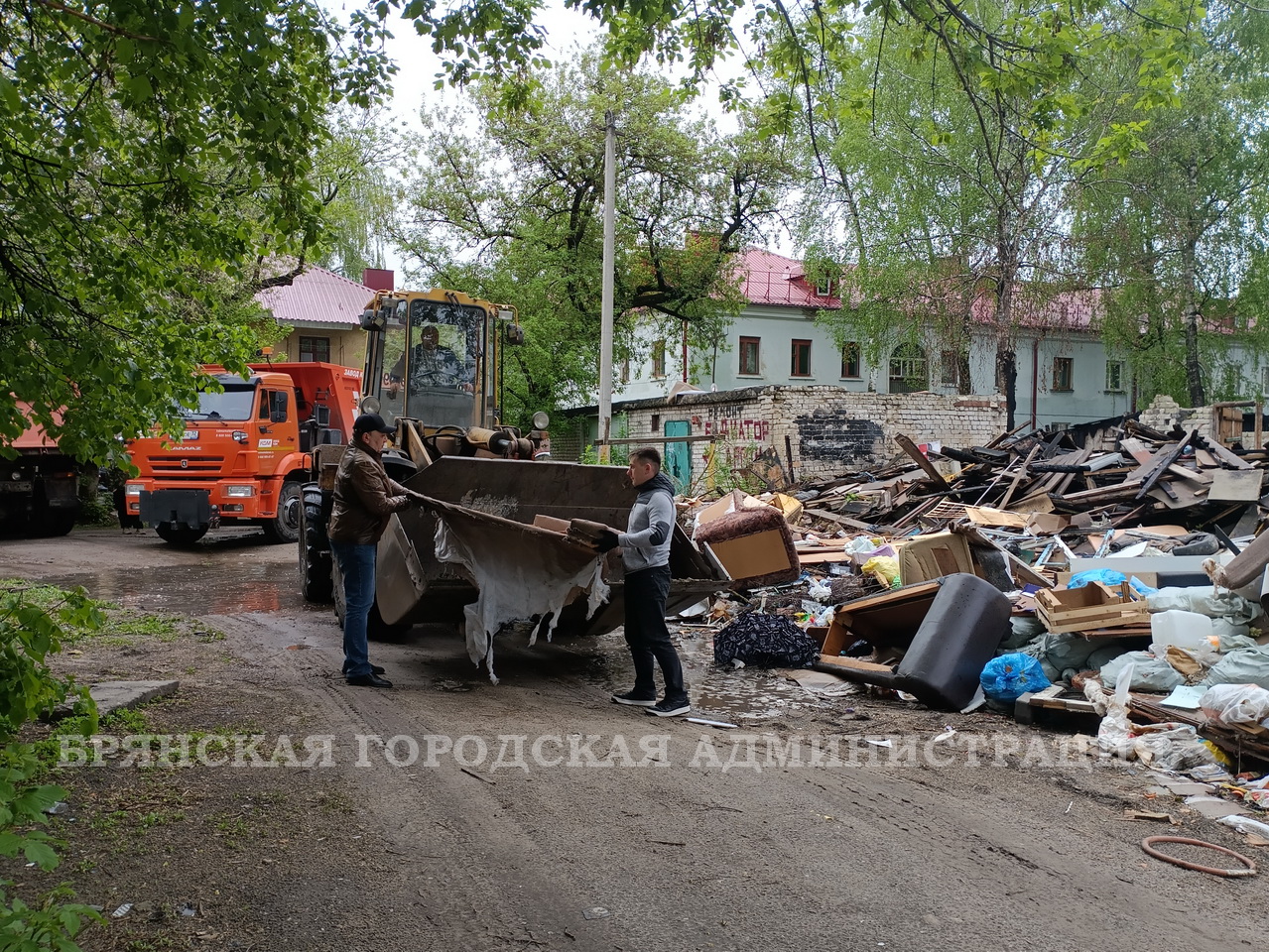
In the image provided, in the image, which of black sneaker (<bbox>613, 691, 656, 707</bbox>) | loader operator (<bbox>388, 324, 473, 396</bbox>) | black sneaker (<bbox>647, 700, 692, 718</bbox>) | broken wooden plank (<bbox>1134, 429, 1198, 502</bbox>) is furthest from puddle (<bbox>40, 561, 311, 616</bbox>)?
broken wooden plank (<bbox>1134, 429, 1198, 502</bbox>)

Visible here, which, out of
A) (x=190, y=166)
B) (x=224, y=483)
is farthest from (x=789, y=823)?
(x=224, y=483)

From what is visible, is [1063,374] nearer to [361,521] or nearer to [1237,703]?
[1237,703]

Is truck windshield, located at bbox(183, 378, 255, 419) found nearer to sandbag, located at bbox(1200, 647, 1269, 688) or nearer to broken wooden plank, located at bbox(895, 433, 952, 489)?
broken wooden plank, located at bbox(895, 433, 952, 489)

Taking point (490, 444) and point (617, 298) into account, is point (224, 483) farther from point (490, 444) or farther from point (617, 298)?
point (617, 298)

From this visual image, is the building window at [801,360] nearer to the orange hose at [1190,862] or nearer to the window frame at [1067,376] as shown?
the window frame at [1067,376]

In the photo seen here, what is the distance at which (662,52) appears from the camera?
729 cm

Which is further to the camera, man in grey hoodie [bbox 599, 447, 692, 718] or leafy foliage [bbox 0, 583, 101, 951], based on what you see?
man in grey hoodie [bbox 599, 447, 692, 718]

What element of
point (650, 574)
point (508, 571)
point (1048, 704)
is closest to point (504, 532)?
point (508, 571)

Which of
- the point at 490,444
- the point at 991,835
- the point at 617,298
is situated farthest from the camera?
the point at 617,298

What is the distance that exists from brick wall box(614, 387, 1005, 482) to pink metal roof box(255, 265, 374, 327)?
16.3 metres

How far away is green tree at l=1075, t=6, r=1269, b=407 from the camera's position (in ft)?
82.2

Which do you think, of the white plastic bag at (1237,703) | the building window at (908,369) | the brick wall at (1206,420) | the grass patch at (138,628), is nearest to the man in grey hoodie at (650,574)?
the white plastic bag at (1237,703)

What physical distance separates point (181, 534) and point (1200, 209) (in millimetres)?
26092

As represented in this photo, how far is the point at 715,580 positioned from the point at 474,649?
70.3 inches
